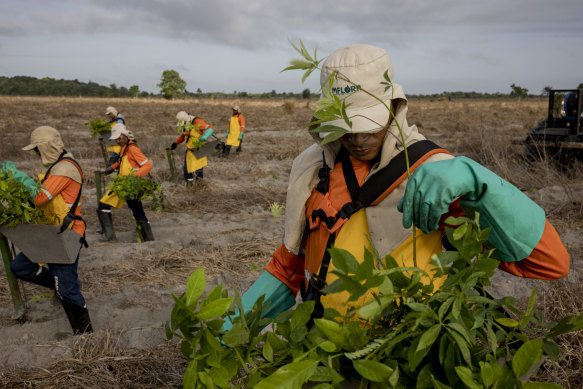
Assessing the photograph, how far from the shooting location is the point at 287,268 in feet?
4.87

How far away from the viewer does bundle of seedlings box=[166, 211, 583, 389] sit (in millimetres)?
636

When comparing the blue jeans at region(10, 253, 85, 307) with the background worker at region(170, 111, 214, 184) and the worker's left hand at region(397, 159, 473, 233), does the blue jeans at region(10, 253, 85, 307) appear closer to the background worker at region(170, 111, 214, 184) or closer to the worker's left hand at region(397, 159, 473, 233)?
the worker's left hand at region(397, 159, 473, 233)

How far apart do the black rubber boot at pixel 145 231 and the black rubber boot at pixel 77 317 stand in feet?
8.06

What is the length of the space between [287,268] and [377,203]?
17.2 inches

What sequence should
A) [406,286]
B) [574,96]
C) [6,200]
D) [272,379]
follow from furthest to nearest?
[574,96] < [6,200] < [406,286] < [272,379]

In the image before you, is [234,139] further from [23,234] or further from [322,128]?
[322,128]

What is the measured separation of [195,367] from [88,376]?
2.27m

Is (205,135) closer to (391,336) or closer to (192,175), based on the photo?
(192,175)

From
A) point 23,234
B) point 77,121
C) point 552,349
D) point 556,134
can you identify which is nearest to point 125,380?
point 23,234

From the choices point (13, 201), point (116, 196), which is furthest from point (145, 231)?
point (13, 201)

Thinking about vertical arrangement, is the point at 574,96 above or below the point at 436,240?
above

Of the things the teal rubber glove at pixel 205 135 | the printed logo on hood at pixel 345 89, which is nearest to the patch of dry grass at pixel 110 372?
the printed logo on hood at pixel 345 89

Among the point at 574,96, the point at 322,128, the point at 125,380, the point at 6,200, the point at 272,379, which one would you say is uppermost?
the point at 574,96

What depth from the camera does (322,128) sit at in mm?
783
